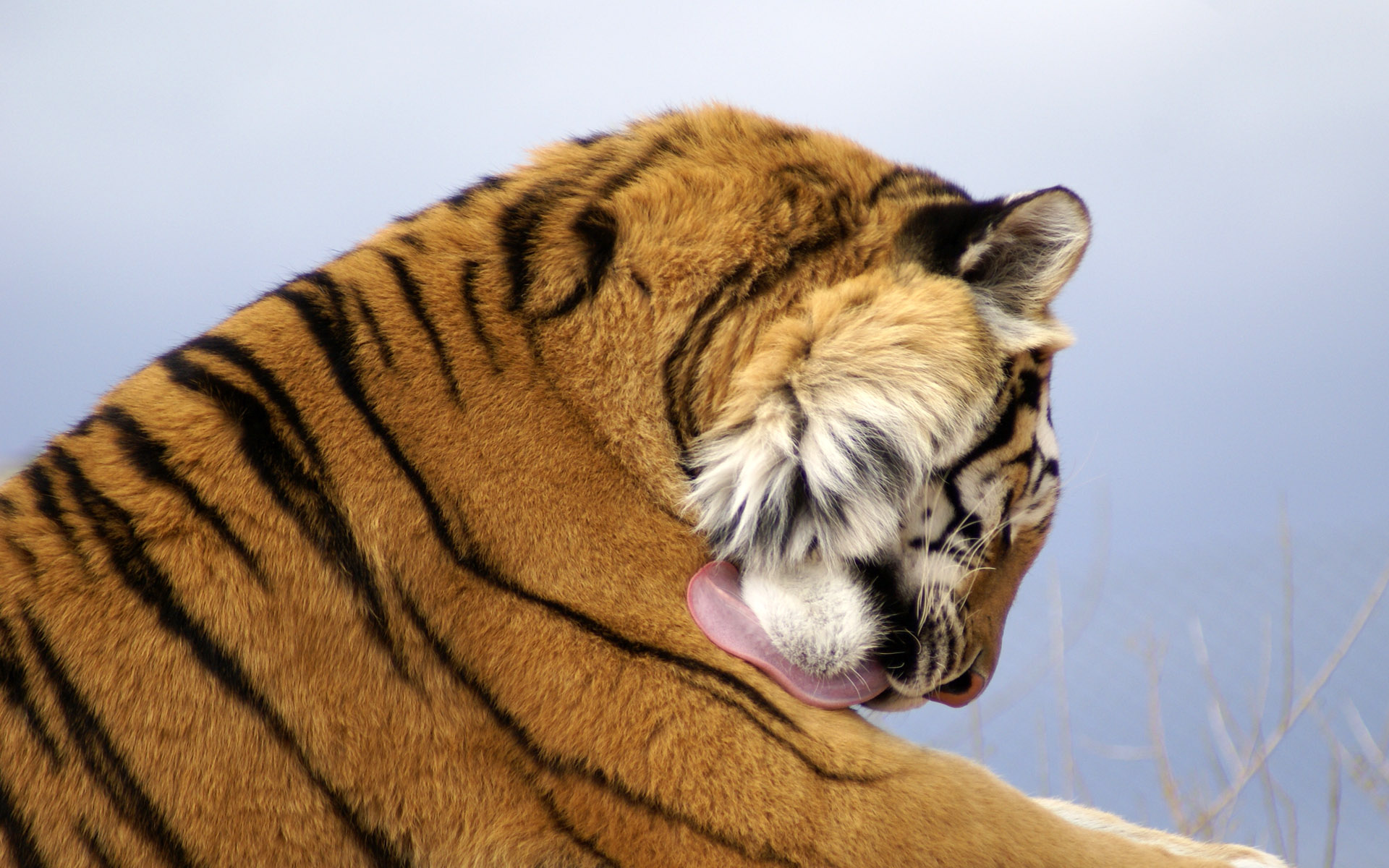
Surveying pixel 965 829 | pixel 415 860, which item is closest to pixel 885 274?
pixel 965 829

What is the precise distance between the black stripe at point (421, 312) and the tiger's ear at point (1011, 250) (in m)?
0.73

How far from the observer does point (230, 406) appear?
55.0 inches

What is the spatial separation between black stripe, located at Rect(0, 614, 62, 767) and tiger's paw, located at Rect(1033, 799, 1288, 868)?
1535mm

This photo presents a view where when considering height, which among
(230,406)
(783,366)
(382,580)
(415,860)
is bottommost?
(415,860)

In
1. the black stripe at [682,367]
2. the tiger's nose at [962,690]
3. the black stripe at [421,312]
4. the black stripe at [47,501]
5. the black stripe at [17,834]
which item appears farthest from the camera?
the tiger's nose at [962,690]

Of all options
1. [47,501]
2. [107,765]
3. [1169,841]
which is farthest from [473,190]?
[1169,841]

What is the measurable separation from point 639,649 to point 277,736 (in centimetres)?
→ 46

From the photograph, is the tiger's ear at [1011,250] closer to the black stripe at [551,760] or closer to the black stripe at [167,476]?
the black stripe at [551,760]

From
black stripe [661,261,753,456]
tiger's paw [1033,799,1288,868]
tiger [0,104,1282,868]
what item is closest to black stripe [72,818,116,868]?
tiger [0,104,1282,868]

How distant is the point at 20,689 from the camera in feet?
4.04

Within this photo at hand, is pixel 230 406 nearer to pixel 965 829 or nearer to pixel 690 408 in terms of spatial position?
pixel 690 408

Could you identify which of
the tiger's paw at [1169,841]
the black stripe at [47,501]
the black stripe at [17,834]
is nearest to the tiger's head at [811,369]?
the tiger's paw at [1169,841]

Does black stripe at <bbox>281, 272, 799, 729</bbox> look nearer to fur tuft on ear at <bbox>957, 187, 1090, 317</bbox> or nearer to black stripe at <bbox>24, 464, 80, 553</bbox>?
black stripe at <bbox>24, 464, 80, 553</bbox>

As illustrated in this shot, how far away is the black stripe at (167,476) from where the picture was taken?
1313mm
